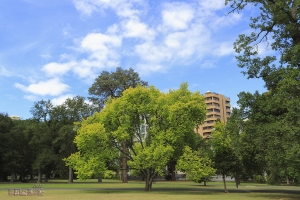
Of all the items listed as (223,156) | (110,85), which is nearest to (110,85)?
(110,85)

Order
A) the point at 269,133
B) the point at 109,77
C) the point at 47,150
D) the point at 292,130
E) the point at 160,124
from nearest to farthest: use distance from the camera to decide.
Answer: the point at 292,130 → the point at 269,133 → the point at 160,124 → the point at 109,77 → the point at 47,150

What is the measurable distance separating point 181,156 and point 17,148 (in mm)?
50844

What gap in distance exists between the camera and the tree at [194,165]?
30.1 metres

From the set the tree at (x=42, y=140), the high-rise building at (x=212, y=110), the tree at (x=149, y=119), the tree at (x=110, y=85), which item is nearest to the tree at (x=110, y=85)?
the tree at (x=110, y=85)

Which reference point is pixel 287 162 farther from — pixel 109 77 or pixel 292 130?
pixel 109 77

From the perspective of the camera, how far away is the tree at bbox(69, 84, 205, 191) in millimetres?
31562

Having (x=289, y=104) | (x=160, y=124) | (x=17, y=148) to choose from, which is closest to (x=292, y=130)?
(x=289, y=104)

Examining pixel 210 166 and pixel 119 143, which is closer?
→ pixel 210 166

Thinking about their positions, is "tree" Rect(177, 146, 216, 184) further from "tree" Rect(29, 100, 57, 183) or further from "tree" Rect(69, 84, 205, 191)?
"tree" Rect(29, 100, 57, 183)

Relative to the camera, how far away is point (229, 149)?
105ft

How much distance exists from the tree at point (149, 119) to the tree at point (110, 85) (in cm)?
2395

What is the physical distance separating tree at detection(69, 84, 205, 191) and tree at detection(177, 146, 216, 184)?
4.76ft

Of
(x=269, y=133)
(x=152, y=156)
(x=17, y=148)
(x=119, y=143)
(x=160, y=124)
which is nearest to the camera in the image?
(x=269, y=133)

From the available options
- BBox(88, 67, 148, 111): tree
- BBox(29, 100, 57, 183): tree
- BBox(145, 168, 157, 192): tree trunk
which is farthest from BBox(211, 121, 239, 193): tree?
BBox(29, 100, 57, 183): tree
